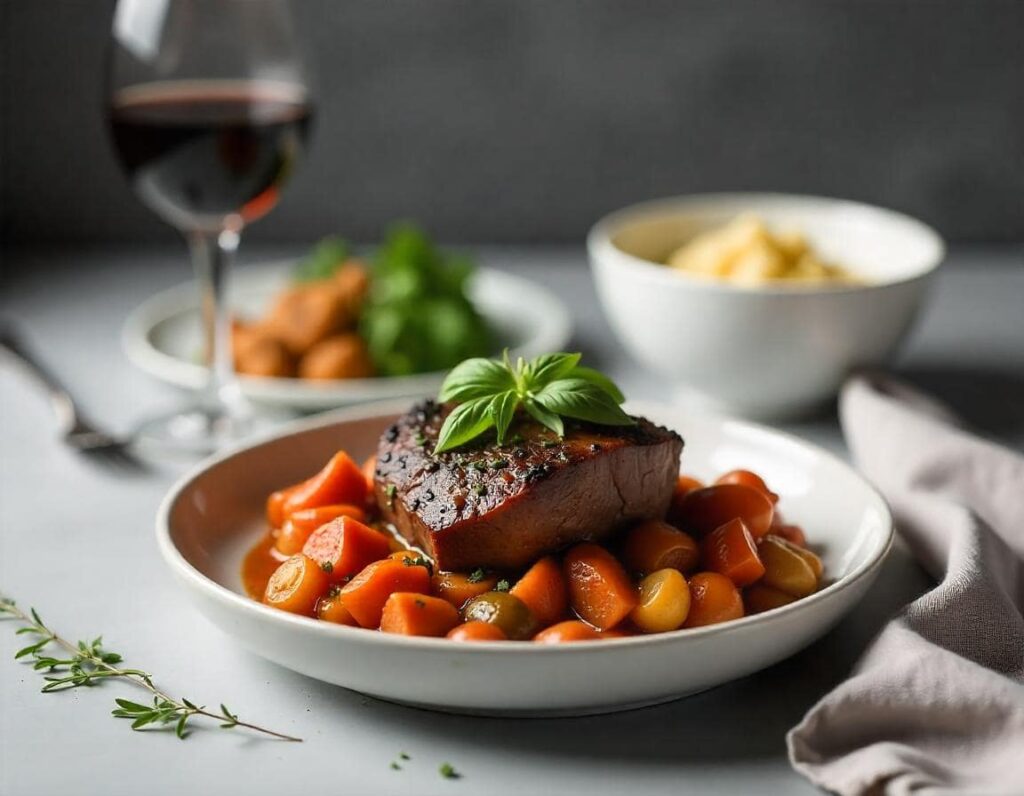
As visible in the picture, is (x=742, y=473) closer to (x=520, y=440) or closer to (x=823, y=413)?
(x=520, y=440)

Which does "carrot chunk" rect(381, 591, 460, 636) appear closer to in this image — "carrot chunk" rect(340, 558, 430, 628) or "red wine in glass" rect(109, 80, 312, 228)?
"carrot chunk" rect(340, 558, 430, 628)

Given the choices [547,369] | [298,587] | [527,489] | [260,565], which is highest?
[547,369]

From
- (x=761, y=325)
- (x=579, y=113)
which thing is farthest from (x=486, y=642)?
(x=579, y=113)

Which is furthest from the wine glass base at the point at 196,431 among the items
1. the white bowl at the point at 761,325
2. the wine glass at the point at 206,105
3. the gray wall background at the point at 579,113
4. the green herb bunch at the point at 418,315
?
the gray wall background at the point at 579,113

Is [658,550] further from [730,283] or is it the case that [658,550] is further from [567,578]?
[730,283]

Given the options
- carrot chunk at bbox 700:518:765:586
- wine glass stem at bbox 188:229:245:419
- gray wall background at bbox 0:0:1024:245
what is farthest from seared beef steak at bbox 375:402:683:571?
gray wall background at bbox 0:0:1024:245

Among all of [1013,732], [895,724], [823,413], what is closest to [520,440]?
[895,724]

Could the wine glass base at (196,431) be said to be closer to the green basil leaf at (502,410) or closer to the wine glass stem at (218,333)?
the wine glass stem at (218,333)
